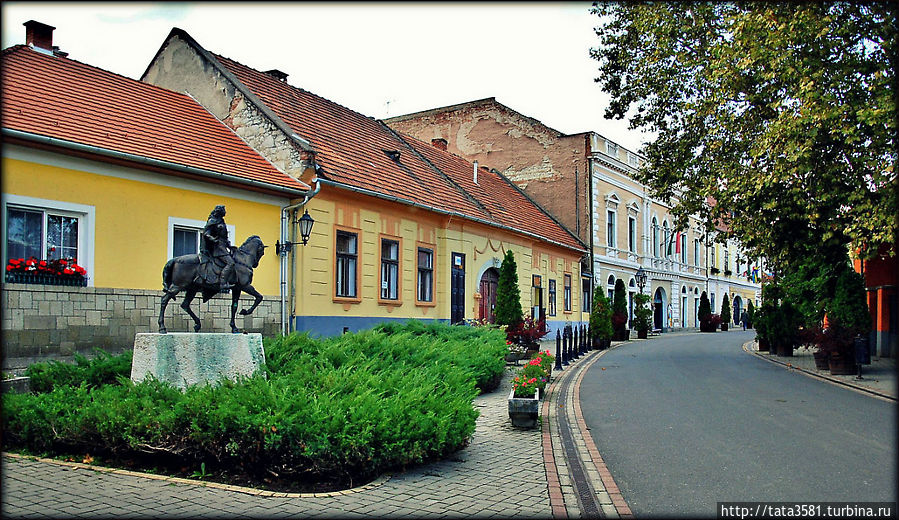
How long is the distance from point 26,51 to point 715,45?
1535cm

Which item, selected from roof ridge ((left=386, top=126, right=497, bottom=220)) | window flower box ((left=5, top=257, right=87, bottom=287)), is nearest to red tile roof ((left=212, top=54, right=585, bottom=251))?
roof ridge ((left=386, top=126, right=497, bottom=220))

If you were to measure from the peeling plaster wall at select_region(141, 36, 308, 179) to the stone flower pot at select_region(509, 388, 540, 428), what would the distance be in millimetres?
9297

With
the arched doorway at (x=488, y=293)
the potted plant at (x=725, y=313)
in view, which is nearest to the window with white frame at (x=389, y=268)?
the arched doorway at (x=488, y=293)

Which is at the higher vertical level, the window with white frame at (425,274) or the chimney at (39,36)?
the chimney at (39,36)

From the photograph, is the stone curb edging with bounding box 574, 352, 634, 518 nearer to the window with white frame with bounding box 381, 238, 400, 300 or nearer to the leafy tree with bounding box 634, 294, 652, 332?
the window with white frame with bounding box 381, 238, 400, 300

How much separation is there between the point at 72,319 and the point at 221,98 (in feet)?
28.6

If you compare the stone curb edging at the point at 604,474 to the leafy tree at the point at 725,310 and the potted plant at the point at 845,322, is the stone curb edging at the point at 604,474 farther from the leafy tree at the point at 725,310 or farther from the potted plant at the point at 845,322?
the leafy tree at the point at 725,310

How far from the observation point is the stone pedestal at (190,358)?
8.39 m

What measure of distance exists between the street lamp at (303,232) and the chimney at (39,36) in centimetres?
665

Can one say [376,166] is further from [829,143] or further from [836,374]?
[836,374]

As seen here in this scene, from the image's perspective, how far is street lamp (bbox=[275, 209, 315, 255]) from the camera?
15406 mm

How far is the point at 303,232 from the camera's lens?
50.6 feet

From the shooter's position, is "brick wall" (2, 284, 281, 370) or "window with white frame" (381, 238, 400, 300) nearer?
"brick wall" (2, 284, 281, 370)

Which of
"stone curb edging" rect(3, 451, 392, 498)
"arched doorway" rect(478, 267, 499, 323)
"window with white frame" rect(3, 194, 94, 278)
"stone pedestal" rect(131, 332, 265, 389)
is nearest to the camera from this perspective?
"stone curb edging" rect(3, 451, 392, 498)
